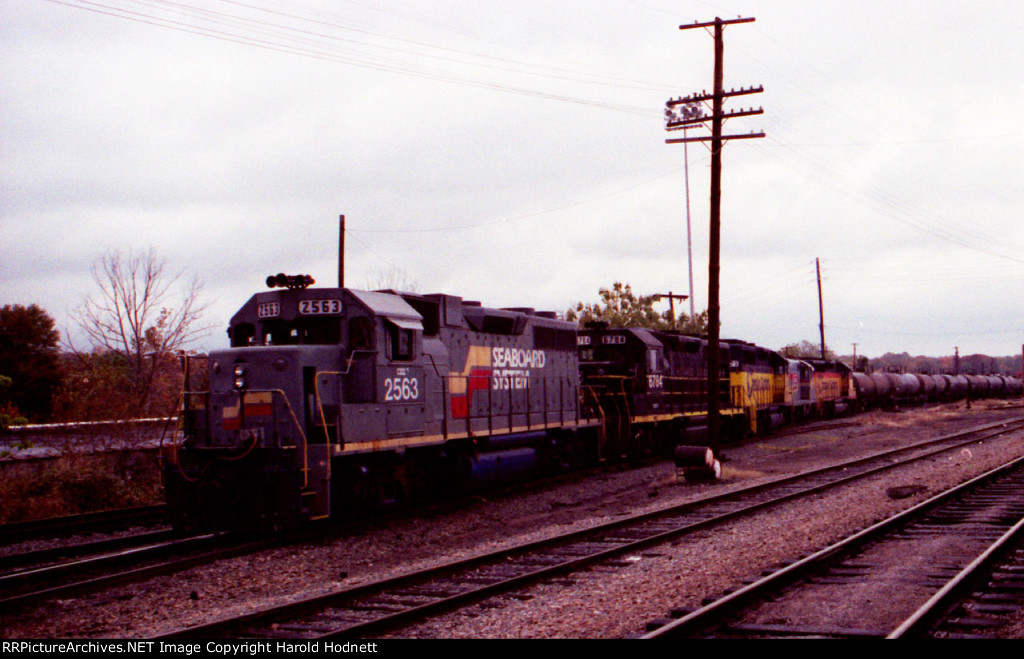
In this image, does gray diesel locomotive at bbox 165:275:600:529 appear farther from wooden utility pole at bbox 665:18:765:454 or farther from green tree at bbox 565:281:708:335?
green tree at bbox 565:281:708:335

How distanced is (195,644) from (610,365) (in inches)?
713

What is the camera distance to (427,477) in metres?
15.7

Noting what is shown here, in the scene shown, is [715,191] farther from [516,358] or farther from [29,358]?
[29,358]

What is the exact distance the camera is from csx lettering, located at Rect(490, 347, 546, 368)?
17875 millimetres

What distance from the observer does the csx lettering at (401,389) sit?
1388 centimetres

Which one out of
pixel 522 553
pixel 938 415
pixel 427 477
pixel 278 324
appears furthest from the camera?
pixel 938 415

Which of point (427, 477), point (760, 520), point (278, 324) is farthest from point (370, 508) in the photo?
point (760, 520)

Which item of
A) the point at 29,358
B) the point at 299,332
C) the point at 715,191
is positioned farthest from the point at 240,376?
the point at 29,358

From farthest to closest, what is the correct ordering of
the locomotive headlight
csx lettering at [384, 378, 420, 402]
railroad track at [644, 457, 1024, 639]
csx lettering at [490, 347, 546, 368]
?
csx lettering at [490, 347, 546, 368]
csx lettering at [384, 378, 420, 402]
the locomotive headlight
railroad track at [644, 457, 1024, 639]

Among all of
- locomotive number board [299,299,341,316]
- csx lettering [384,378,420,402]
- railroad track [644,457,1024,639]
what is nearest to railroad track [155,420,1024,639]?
railroad track [644,457,1024,639]

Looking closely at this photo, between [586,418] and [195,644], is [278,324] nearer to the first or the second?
[195,644]

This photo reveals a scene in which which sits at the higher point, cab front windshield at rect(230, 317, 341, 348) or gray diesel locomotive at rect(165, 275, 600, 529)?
cab front windshield at rect(230, 317, 341, 348)

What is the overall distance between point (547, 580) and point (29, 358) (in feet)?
116

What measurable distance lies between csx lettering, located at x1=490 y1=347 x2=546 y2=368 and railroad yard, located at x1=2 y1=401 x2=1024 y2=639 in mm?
2567
